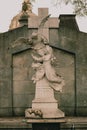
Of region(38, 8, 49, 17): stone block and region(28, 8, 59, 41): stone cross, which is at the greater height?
region(38, 8, 49, 17): stone block

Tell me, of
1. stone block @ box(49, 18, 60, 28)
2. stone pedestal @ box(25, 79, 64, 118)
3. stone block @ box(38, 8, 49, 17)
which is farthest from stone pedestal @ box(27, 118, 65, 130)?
stone block @ box(49, 18, 60, 28)

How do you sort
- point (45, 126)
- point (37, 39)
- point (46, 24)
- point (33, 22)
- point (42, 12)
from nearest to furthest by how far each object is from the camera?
point (45, 126) → point (37, 39) → point (42, 12) → point (33, 22) → point (46, 24)

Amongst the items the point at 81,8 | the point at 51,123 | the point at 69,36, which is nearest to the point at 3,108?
the point at 69,36

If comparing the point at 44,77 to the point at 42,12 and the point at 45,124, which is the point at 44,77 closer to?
the point at 45,124

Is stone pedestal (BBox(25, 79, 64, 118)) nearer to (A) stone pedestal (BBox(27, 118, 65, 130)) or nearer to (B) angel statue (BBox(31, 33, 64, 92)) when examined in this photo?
(B) angel statue (BBox(31, 33, 64, 92))

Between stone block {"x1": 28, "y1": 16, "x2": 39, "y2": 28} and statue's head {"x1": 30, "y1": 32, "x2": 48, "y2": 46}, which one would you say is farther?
stone block {"x1": 28, "y1": 16, "x2": 39, "y2": 28}

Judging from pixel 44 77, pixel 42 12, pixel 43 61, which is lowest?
pixel 44 77

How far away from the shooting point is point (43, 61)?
1708 centimetres

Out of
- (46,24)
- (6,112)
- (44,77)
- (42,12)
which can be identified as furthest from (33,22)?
(44,77)

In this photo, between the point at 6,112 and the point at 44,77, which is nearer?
the point at 44,77

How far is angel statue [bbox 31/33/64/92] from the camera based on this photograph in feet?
55.7

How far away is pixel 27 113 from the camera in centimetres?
1650

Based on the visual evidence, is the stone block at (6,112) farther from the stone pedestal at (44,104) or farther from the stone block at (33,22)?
the stone pedestal at (44,104)

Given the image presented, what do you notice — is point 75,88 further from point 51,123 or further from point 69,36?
point 51,123
